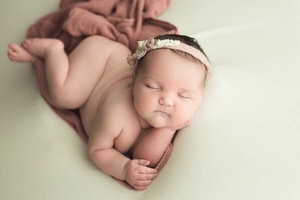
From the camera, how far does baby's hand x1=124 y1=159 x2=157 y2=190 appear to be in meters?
0.89

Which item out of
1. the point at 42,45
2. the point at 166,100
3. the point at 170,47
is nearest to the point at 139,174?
the point at 166,100

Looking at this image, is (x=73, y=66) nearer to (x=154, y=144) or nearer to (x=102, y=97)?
(x=102, y=97)

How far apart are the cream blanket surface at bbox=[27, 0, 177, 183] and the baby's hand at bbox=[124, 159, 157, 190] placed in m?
0.25

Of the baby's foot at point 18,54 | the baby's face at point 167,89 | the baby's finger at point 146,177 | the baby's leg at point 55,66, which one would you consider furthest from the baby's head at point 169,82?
the baby's foot at point 18,54

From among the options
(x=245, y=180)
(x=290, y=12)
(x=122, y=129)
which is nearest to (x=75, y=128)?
(x=122, y=129)

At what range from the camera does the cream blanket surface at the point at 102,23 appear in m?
1.16

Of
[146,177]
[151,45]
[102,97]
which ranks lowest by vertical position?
[146,177]

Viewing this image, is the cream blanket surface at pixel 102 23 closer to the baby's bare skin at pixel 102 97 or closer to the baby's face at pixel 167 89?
the baby's bare skin at pixel 102 97

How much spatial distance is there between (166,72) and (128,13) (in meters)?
0.40

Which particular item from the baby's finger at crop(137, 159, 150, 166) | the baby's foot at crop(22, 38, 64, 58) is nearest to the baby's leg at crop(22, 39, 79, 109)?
the baby's foot at crop(22, 38, 64, 58)

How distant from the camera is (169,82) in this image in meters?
0.89

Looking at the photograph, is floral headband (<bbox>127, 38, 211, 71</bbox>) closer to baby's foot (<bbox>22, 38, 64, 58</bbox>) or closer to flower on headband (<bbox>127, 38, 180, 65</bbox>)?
flower on headband (<bbox>127, 38, 180, 65</bbox>)

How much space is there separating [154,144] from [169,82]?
141mm

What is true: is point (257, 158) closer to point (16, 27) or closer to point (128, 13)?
point (128, 13)
